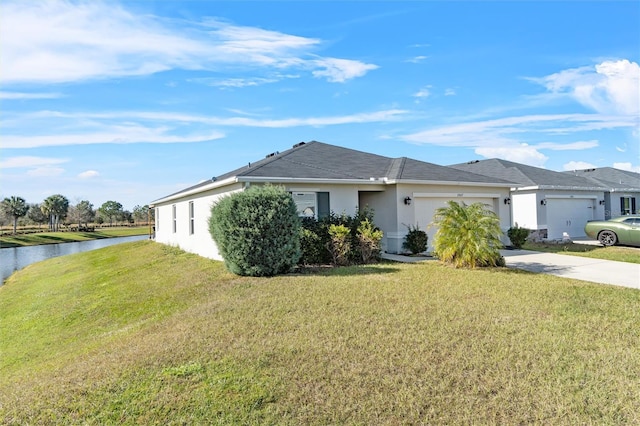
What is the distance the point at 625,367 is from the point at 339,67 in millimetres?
11285

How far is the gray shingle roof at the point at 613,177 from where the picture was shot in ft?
75.4

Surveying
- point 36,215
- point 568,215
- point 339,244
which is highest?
point 36,215

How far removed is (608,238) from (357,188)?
1105cm

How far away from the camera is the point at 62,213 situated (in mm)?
61250

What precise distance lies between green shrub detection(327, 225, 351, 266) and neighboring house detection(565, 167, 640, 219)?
60.8 ft

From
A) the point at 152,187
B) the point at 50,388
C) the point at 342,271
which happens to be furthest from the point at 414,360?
the point at 152,187

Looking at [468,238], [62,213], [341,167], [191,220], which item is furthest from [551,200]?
[62,213]

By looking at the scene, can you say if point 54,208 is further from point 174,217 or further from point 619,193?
point 619,193

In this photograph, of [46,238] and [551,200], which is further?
[46,238]

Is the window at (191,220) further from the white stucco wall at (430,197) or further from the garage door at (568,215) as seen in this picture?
the garage door at (568,215)

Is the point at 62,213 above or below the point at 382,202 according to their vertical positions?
above

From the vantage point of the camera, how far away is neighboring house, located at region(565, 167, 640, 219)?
22.0m

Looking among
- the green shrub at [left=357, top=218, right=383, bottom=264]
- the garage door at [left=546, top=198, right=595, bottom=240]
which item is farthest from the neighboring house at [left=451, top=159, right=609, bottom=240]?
the green shrub at [left=357, top=218, right=383, bottom=264]

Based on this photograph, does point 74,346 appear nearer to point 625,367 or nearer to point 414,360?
point 414,360
